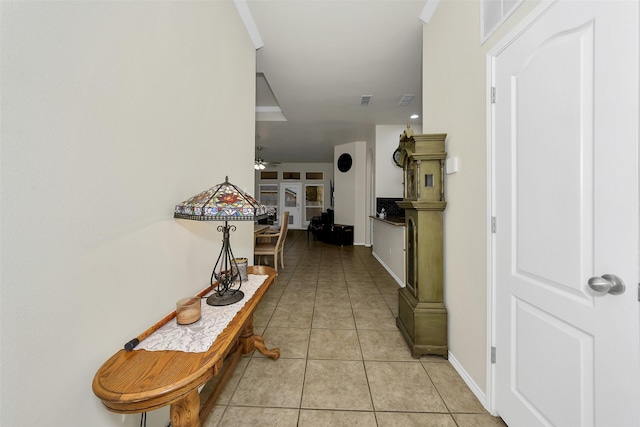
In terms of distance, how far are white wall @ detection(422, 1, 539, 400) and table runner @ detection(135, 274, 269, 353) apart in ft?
4.88

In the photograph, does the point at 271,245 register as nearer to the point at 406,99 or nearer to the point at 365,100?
the point at 365,100

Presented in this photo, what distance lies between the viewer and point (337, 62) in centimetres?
299

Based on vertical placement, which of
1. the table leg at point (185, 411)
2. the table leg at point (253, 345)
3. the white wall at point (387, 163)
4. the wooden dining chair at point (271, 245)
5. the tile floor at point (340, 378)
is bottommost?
the tile floor at point (340, 378)

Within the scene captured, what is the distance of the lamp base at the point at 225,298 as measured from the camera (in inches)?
50.4

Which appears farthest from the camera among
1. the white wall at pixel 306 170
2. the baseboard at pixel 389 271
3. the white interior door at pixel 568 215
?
the white wall at pixel 306 170

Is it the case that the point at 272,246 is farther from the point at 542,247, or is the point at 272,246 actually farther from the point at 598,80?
the point at 598,80

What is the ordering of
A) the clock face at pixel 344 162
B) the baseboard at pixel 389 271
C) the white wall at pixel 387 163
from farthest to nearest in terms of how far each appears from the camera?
the clock face at pixel 344 162, the white wall at pixel 387 163, the baseboard at pixel 389 271

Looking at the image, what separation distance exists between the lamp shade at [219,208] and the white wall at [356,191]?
5673 millimetres

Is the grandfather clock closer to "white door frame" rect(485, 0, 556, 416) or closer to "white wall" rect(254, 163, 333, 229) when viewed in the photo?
"white door frame" rect(485, 0, 556, 416)

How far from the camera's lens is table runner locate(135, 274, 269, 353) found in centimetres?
94

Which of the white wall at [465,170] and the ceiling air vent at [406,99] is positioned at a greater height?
the ceiling air vent at [406,99]

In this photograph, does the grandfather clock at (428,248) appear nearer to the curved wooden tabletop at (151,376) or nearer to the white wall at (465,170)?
the white wall at (465,170)

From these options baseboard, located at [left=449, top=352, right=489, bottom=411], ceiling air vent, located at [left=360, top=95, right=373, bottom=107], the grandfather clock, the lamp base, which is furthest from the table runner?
ceiling air vent, located at [left=360, top=95, right=373, bottom=107]

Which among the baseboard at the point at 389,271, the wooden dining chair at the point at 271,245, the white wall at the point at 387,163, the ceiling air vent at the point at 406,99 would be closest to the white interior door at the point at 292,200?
the baseboard at the point at 389,271
